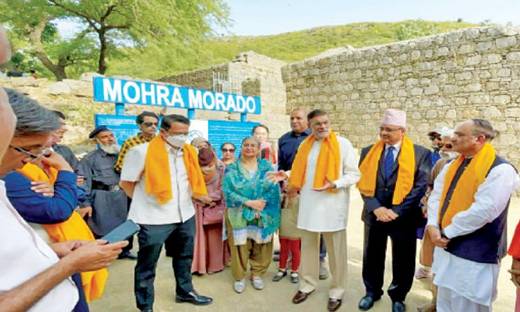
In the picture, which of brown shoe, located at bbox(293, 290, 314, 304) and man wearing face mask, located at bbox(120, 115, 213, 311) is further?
brown shoe, located at bbox(293, 290, 314, 304)

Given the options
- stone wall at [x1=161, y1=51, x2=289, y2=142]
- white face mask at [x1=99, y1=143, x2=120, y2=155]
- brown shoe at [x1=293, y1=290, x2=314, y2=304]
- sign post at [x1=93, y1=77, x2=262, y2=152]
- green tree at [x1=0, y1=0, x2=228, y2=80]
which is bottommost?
brown shoe at [x1=293, y1=290, x2=314, y2=304]

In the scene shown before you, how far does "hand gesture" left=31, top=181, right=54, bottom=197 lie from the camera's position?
1.55 meters

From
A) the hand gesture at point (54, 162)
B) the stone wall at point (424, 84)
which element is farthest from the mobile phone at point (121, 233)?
the stone wall at point (424, 84)

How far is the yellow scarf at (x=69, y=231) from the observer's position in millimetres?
1630

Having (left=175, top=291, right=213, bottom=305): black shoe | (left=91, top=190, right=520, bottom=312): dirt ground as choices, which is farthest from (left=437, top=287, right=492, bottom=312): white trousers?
(left=175, top=291, right=213, bottom=305): black shoe

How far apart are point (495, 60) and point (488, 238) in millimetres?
7288

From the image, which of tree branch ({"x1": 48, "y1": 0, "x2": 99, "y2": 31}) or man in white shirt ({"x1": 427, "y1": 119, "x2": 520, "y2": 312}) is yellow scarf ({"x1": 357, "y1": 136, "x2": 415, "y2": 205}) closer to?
man in white shirt ({"x1": 427, "y1": 119, "x2": 520, "y2": 312})

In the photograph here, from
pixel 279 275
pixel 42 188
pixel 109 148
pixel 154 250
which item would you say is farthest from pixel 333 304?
pixel 109 148

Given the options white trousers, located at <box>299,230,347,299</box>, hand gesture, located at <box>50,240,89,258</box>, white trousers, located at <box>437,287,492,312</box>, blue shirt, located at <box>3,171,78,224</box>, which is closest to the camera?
hand gesture, located at <box>50,240,89,258</box>

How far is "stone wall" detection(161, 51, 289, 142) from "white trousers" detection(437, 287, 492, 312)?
8.35m

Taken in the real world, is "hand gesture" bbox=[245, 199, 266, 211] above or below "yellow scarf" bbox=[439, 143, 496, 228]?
below

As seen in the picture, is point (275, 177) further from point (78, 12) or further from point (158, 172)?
point (78, 12)

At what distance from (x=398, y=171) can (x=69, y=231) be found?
2468mm

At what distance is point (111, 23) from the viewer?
14555 mm
